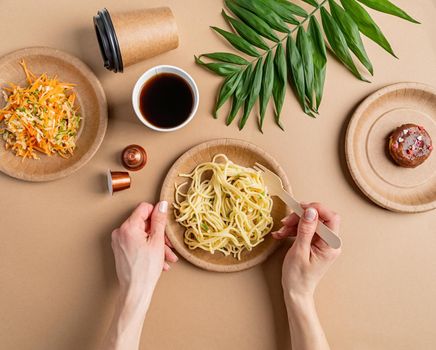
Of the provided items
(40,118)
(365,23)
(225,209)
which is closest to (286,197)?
(225,209)

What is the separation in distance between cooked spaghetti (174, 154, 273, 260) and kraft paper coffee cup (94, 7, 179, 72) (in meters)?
0.62

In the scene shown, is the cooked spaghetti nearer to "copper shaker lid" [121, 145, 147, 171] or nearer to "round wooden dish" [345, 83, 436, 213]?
"copper shaker lid" [121, 145, 147, 171]

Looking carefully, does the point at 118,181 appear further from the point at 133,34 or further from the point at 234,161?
the point at 133,34

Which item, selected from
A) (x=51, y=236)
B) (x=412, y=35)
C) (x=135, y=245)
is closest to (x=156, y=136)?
(x=135, y=245)

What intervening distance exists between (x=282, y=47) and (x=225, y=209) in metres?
0.90

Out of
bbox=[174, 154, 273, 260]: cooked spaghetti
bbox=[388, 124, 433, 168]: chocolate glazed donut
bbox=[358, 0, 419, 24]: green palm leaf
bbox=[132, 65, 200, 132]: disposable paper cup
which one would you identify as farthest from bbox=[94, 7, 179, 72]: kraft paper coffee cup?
bbox=[388, 124, 433, 168]: chocolate glazed donut

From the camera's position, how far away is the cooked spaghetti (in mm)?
1898

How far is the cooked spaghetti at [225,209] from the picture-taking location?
74.7 inches

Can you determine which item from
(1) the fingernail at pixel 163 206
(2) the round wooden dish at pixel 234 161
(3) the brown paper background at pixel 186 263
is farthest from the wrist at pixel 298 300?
(1) the fingernail at pixel 163 206

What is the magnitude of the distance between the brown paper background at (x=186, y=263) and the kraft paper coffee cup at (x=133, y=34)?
138mm

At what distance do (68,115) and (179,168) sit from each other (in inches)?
23.5

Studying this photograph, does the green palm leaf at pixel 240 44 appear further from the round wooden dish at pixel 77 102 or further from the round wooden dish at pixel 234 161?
the round wooden dish at pixel 77 102

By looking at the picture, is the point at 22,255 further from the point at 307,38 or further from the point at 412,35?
the point at 412,35

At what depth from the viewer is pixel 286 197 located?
1.88 m
